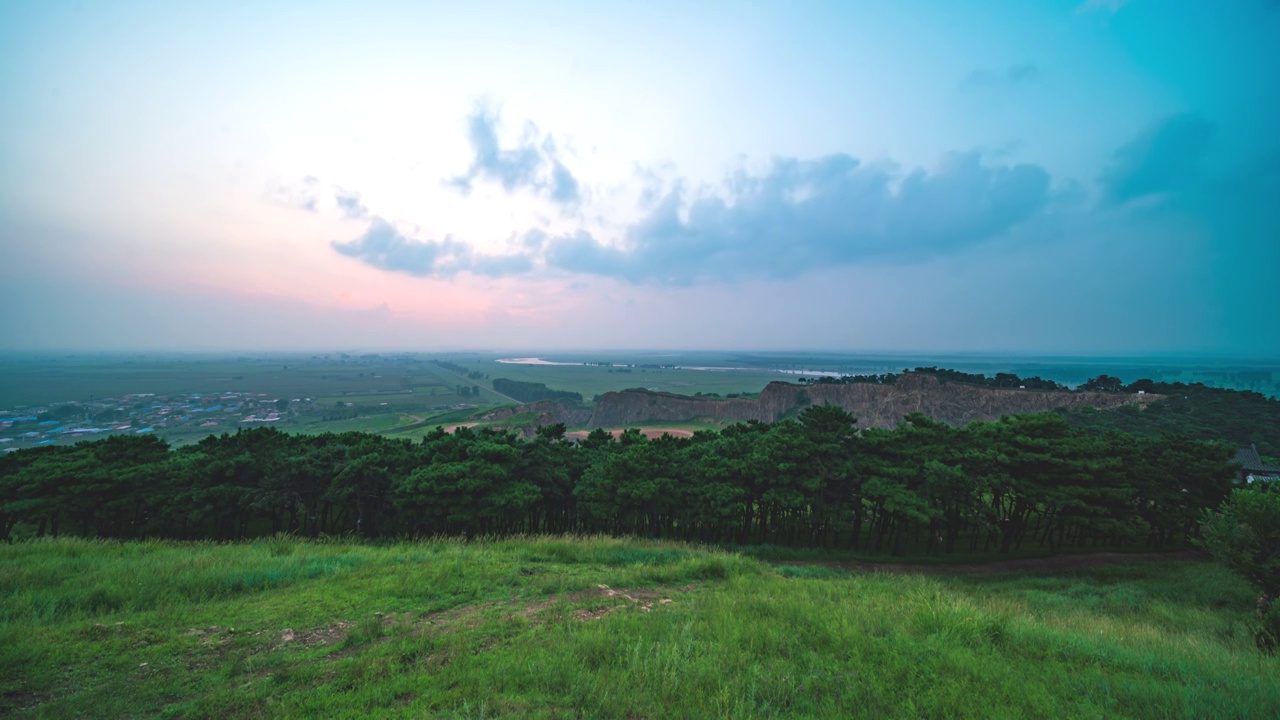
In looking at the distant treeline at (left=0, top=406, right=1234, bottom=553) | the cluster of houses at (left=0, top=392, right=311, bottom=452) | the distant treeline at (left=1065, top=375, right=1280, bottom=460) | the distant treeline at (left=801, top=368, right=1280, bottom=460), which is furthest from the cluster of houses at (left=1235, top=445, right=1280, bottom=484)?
the cluster of houses at (left=0, top=392, right=311, bottom=452)

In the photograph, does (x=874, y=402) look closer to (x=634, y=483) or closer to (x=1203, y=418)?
(x=1203, y=418)

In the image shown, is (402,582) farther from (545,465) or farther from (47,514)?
(47,514)

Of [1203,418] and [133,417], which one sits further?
[133,417]

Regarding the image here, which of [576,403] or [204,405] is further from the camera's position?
[576,403]

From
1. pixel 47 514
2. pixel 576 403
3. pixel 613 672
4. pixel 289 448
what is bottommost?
pixel 576 403

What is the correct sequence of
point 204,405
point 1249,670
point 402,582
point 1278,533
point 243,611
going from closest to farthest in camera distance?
point 1249,670
point 243,611
point 402,582
point 1278,533
point 204,405

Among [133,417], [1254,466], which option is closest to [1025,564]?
[1254,466]

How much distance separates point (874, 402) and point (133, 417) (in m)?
115

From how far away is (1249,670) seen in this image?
19.1ft

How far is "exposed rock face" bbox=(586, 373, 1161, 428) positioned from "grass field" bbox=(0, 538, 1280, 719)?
32.4m

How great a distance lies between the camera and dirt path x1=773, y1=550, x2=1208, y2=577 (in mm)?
19625

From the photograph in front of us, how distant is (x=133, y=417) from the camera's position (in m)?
62.7

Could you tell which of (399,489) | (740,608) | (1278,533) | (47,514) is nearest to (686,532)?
(399,489)

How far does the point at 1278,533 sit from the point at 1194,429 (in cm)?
4976
